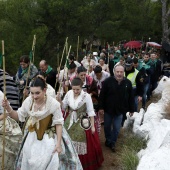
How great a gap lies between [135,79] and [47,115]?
150 inches

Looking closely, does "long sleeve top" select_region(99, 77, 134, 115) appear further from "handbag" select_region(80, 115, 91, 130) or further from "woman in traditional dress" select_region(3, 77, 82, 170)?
"woman in traditional dress" select_region(3, 77, 82, 170)

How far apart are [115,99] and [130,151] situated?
38.9 inches

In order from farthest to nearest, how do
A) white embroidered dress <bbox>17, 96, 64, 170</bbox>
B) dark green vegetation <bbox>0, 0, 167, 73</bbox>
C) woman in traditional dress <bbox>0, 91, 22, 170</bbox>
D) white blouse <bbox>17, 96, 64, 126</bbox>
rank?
dark green vegetation <bbox>0, 0, 167, 73</bbox> → woman in traditional dress <bbox>0, 91, 22, 170</bbox> → white blouse <bbox>17, 96, 64, 126</bbox> → white embroidered dress <bbox>17, 96, 64, 170</bbox>

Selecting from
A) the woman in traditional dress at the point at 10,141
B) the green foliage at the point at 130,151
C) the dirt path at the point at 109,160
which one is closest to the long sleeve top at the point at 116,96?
the green foliage at the point at 130,151

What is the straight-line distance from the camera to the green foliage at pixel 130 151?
4.75 meters

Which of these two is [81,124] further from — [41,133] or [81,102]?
[41,133]

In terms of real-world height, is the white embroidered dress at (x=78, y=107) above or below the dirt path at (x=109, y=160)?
above

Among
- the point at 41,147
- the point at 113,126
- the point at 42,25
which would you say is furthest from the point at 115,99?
the point at 42,25

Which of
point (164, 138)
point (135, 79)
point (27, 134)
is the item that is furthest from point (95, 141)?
point (135, 79)

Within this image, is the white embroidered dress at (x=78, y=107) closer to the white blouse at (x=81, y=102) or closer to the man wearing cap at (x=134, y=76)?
the white blouse at (x=81, y=102)

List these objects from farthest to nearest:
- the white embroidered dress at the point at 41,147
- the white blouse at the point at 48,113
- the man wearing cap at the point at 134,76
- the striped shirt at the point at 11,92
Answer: the man wearing cap at the point at 134,76 → the striped shirt at the point at 11,92 → the white blouse at the point at 48,113 → the white embroidered dress at the point at 41,147

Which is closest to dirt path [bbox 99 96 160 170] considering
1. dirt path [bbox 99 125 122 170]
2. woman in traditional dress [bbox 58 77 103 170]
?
dirt path [bbox 99 125 122 170]

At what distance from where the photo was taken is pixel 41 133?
3.77 metres

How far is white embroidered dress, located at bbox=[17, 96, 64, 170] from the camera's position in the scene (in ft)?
12.0
